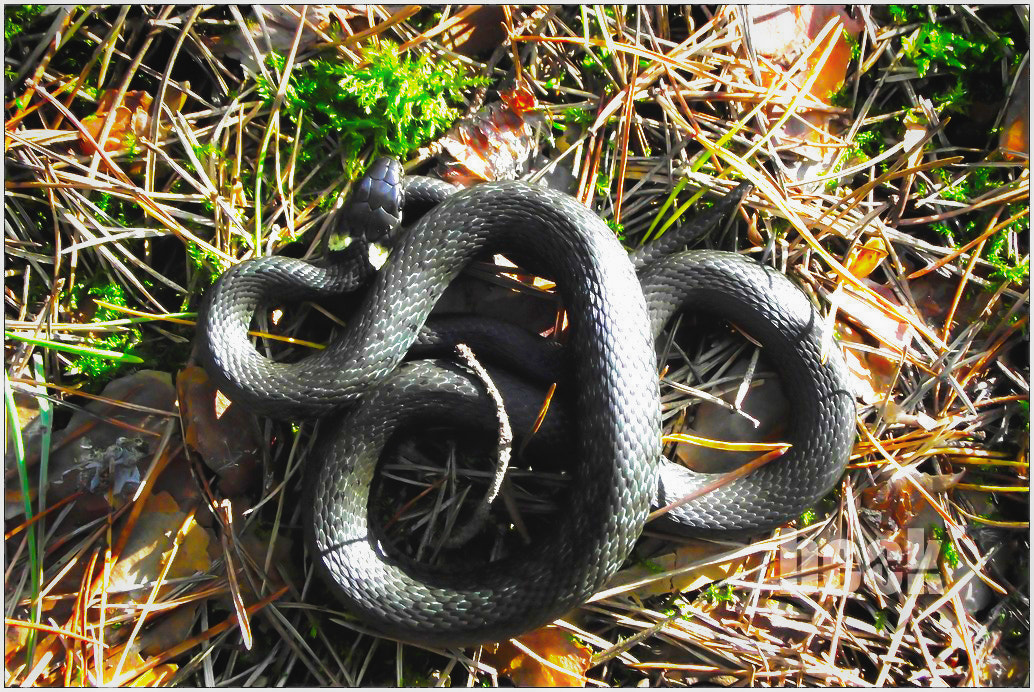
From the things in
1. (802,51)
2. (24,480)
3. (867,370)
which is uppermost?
(802,51)

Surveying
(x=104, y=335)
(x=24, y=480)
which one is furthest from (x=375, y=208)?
(x=24, y=480)

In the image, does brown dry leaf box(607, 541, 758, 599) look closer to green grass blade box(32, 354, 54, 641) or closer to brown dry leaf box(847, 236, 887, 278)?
brown dry leaf box(847, 236, 887, 278)

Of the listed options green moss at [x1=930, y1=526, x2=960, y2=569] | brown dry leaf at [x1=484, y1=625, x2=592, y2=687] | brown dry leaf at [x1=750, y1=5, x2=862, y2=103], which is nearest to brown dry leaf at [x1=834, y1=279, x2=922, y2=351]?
green moss at [x1=930, y1=526, x2=960, y2=569]

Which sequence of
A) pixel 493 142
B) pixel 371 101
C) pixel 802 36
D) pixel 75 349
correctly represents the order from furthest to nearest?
pixel 802 36
pixel 493 142
pixel 371 101
pixel 75 349

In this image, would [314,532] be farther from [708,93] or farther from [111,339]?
[708,93]

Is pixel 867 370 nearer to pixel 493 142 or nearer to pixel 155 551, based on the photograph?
pixel 493 142

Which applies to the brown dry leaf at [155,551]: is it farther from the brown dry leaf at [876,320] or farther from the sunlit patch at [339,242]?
the brown dry leaf at [876,320]
